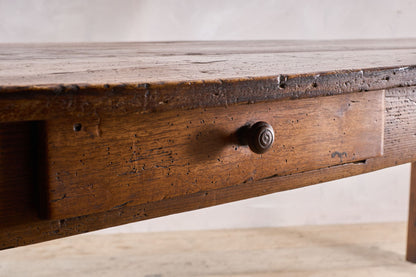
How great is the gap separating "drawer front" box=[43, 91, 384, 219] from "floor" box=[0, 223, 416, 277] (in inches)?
31.9

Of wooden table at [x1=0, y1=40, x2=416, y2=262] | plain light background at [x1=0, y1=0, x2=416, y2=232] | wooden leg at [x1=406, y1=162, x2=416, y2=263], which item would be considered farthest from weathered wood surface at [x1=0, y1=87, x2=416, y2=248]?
plain light background at [x1=0, y1=0, x2=416, y2=232]

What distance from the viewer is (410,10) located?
6.05 ft

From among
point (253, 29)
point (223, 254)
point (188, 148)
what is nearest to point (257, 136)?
point (188, 148)

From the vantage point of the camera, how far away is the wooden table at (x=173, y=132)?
441 millimetres

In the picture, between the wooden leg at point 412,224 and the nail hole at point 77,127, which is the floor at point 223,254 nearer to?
the wooden leg at point 412,224

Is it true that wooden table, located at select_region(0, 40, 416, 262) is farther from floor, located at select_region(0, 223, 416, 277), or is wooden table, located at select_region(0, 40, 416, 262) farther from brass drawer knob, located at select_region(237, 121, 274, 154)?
floor, located at select_region(0, 223, 416, 277)

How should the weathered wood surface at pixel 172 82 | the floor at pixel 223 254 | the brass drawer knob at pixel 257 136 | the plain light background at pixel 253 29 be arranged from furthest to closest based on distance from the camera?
the plain light background at pixel 253 29 → the floor at pixel 223 254 → the brass drawer knob at pixel 257 136 → the weathered wood surface at pixel 172 82

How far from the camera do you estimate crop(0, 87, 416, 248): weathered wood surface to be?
480 mm

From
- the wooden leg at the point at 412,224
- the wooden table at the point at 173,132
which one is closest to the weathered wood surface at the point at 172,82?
the wooden table at the point at 173,132

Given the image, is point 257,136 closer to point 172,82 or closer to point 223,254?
point 172,82

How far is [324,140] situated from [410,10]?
56.7 inches

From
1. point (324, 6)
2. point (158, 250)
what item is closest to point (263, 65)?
point (158, 250)

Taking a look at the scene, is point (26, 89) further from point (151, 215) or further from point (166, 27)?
point (166, 27)

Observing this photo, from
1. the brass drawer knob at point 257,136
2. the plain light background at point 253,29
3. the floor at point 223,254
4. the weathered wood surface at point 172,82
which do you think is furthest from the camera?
the plain light background at point 253,29
